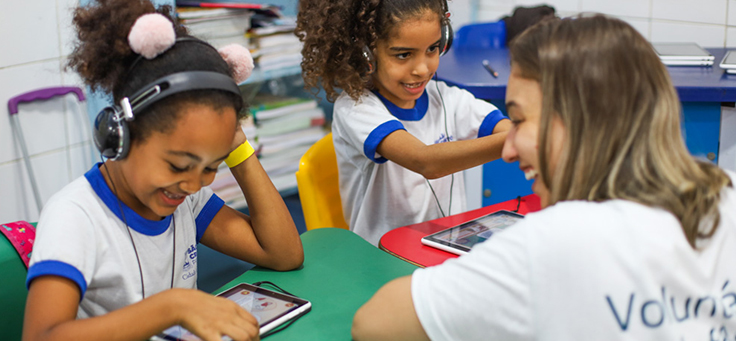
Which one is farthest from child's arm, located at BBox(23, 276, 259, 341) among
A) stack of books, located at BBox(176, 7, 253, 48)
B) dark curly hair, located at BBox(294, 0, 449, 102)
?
stack of books, located at BBox(176, 7, 253, 48)

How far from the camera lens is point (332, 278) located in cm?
105

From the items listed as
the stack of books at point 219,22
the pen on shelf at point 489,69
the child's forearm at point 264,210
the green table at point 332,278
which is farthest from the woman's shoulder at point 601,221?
the stack of books at point 219,22

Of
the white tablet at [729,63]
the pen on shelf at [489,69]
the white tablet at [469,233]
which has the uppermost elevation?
the white tablet at [729,63]

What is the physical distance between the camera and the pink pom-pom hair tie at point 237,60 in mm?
984

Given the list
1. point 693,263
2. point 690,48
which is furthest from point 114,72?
point 690,48

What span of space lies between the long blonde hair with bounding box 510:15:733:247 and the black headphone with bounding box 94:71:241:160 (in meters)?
0.48

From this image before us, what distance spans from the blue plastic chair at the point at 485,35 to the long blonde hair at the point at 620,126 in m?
2.32

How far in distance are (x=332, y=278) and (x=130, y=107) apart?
1.44ft

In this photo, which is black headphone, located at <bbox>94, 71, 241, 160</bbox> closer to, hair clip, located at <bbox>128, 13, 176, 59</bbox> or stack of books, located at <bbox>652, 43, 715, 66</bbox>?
hair clip, located at <bbox>128, 13, 176, 59</bbox>

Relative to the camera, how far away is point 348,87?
1504mm

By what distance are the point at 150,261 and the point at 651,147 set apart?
763mm

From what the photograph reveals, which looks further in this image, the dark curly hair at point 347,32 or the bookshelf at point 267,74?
the bookshelf at point 267,74

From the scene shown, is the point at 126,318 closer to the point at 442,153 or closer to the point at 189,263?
the point at 189,263

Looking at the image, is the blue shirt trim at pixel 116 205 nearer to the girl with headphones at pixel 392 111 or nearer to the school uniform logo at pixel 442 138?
the girl with headphones at pixel 392 111
